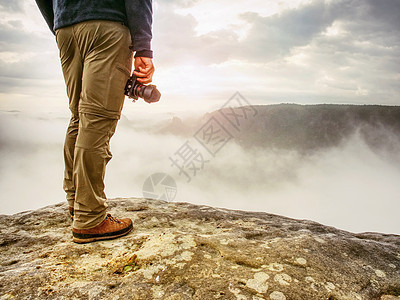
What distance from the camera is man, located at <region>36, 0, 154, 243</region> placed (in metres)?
2.78

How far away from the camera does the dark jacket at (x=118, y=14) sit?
274 centimetres

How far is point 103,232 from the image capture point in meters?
2.96

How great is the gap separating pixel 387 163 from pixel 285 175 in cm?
6446

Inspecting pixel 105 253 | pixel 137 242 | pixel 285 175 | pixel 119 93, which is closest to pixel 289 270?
pixel 137 242

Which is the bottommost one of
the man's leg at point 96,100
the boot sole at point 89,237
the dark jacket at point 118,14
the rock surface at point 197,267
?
the boot sole at point 89,237

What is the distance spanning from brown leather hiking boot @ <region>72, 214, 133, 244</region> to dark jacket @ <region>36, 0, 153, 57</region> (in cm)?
219

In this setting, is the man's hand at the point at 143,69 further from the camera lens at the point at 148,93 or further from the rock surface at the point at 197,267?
the rock surface at the point at 197,267

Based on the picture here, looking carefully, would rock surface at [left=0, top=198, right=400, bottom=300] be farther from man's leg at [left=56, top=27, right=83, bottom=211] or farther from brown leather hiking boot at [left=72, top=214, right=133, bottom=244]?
man's leg at [left=56, top=27, right=83, bottom=211]

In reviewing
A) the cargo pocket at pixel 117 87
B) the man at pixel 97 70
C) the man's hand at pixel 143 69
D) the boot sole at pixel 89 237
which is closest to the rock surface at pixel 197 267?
the boot sole at pixel 89 237

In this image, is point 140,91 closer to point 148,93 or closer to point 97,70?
point 148,93

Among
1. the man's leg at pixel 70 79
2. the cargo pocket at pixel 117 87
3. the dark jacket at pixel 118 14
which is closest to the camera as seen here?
the dark jacket at pixel 118 14

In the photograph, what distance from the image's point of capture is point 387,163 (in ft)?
276

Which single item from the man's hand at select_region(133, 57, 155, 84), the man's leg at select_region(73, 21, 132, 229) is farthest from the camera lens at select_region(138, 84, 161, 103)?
the man's leg at select_region(73, 21, 132, 229)

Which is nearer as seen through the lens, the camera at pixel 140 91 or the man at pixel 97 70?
the man at pixel 97 70
